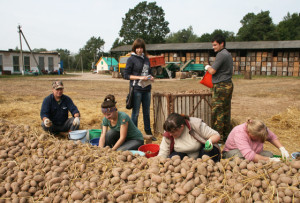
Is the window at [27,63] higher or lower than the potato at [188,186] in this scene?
higher

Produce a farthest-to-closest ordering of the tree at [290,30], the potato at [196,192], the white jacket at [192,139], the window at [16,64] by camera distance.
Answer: the tree at [290,30]
the window at [16,64]
the white jacket at [192,139]
the potato at [196,192]

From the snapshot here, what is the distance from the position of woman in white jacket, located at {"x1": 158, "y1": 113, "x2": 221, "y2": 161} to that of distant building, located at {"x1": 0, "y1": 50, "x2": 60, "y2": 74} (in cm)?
3074

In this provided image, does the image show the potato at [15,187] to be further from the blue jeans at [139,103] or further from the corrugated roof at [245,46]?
the corrugated roof at [245,46]

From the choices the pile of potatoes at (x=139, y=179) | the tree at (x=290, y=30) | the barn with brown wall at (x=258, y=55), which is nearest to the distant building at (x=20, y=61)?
the barn with brown wall at (x=258, y=55)

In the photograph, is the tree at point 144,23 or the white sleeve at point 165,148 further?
the tree at point 144,23

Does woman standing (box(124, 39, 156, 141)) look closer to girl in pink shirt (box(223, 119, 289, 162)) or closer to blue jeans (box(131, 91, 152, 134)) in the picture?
blue jeans (box(131, 91, 152, 134))

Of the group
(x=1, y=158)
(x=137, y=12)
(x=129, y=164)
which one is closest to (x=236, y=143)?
(x=129, y=164)

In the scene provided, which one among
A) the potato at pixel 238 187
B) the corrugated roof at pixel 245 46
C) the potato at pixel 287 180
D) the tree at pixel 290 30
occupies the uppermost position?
the tree at pixel 290 30

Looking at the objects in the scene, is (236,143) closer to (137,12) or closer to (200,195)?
(200,195)

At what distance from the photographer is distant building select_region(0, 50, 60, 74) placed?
3189 cm

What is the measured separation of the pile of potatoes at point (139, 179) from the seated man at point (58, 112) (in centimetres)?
145

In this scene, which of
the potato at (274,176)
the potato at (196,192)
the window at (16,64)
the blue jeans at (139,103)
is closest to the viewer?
the potato at (196,192)

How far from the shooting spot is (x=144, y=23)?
57.2 meters

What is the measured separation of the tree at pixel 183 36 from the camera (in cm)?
7581
